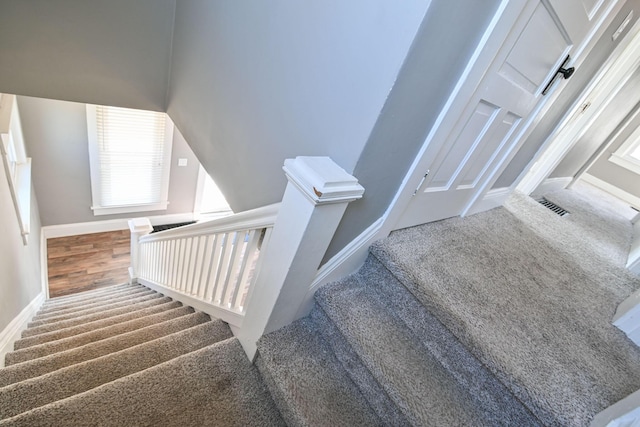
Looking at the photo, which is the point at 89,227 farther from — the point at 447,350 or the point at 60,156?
the point at 447,350

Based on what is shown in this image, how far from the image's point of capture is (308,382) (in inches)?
40.0

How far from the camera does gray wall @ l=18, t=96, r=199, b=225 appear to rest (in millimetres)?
3143

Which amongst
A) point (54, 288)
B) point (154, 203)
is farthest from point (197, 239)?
point (154, 203)

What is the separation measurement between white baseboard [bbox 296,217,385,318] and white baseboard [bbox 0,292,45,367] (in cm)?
160

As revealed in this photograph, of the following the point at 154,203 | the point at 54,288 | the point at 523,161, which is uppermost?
the point at 523,161

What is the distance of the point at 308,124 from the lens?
1022 millimetres

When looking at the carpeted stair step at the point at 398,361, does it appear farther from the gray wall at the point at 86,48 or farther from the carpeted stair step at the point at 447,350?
the gray wall at the point at 86,48

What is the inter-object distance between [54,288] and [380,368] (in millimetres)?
4159

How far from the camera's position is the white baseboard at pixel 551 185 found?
293cm

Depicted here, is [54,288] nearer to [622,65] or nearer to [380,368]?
[380,368]

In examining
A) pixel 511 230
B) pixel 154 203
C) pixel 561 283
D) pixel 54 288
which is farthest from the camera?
pixel 154 203

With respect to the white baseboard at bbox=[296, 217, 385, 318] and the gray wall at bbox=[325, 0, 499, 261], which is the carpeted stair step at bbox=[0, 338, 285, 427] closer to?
the white baseboard at bbox=[296, 217, 385, 318]

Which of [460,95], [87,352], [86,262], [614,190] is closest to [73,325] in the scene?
[87,352]

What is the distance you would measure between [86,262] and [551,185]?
5734 mm
